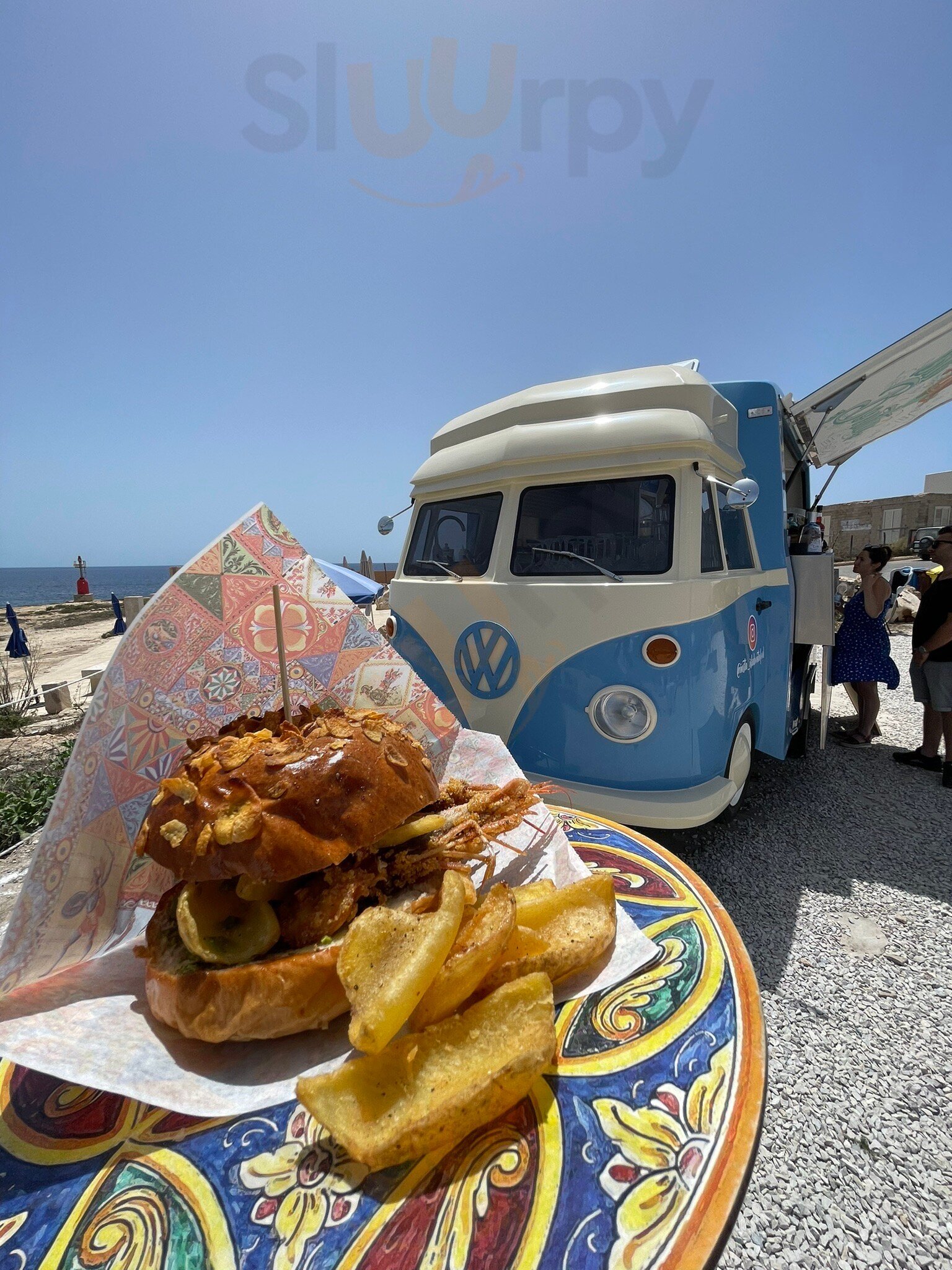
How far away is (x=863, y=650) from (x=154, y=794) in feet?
22.2

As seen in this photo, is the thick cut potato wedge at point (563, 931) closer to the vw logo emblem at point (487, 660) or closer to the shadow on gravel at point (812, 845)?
the vw logo emblem at point (487, 660)

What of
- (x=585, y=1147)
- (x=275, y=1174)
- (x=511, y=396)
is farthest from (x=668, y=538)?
(x=275, y=1174)

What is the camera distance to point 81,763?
1.37m

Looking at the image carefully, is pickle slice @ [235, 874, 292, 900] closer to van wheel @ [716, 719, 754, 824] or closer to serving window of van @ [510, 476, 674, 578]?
serving window of van @ [510, 476, 674, 578]

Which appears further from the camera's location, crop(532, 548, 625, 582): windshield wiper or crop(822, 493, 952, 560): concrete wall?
crop(822, 493, 952, 560): concrete wall

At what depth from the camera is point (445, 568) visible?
3816mm

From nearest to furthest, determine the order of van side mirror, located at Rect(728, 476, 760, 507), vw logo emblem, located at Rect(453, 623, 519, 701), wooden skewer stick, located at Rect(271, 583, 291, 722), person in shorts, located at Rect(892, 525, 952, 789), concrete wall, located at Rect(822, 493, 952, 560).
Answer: wooden skewer stick, located at Rect(271, 583, 291, 722), van side mirror, located at Rect(728, 476, 760, 507), vw logo emblem, located at Rect(453, 623, 519, 701), person in shorts, located at Rect(892, 525, 952, 789), concrete wall, located at Rect(822, 493, 952, 560)

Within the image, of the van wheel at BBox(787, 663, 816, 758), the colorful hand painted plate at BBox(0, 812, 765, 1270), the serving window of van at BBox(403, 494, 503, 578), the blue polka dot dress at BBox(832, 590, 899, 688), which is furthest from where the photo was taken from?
the blue polka dot dress at BBox(832, 590, 899, 688)

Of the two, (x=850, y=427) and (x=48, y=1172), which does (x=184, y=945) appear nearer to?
(x=48, y=1172)

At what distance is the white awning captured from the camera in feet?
12.2

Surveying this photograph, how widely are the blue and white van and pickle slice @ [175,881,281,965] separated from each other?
6.39 feet

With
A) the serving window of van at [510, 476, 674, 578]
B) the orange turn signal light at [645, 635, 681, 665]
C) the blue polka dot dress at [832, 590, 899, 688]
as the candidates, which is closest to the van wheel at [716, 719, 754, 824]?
the orange turn signal light at [645, 635, 681, 665]

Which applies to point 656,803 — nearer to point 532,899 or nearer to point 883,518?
point 532,899

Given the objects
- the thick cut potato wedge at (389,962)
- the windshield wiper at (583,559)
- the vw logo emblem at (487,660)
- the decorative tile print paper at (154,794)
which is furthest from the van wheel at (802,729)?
the thick cut potato wedge at (389,962)
